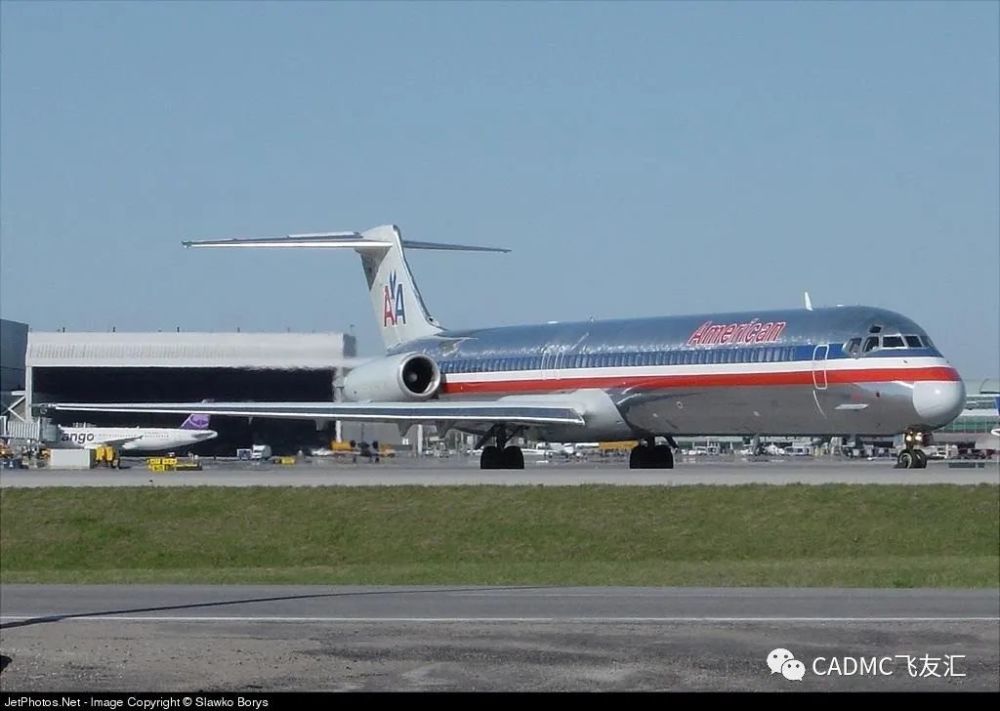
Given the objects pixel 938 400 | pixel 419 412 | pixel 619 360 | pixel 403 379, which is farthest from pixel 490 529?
pixel 403 379

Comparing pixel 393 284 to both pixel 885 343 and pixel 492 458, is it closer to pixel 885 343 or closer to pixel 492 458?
pixel 492 458

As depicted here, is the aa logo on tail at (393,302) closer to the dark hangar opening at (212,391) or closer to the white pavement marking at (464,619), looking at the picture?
the dark hangar opening at (212,391)

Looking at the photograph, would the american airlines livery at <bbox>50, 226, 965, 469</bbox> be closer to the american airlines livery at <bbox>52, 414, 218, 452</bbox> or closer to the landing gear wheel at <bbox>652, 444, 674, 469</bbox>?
the landing gear wheel at <bbox>652, 444, 674, 469</bbox>

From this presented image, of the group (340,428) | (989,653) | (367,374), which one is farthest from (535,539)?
(340,428)

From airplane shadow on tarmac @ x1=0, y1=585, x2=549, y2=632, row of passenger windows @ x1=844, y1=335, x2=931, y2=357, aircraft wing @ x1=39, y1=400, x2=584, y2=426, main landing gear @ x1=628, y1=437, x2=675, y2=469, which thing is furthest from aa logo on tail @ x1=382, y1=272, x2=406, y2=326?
airplane shadow on tarmac @ x1=0, y1=585, x2=549, y2=632

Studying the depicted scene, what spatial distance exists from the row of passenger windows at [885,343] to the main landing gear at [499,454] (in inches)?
443

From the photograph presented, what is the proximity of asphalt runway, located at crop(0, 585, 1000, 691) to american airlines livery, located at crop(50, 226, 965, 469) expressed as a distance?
17243mm

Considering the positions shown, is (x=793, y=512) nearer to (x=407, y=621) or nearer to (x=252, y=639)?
(x=407, y=621)

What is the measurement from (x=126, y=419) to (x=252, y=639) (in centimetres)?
8179

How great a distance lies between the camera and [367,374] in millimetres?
45031

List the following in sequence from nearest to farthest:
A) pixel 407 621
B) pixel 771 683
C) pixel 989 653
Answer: pixel 771 683, pixel 989 653, pixel 407 621

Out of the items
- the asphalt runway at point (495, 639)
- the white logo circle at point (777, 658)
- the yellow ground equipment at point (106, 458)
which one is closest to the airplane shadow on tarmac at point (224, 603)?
the asphalt runway at point (495, 639)

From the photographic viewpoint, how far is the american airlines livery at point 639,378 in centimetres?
3334

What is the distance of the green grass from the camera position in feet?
78.4
